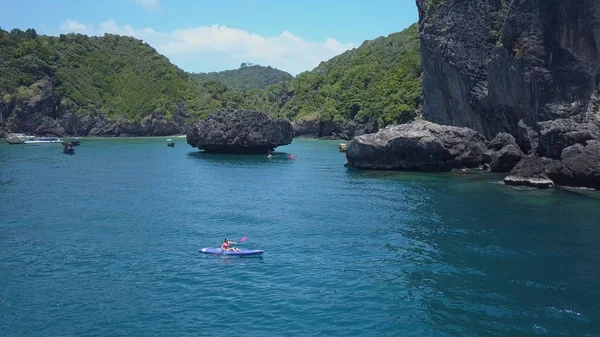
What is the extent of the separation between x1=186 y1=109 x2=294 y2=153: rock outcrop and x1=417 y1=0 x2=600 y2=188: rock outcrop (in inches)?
1251

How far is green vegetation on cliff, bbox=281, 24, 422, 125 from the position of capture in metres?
141

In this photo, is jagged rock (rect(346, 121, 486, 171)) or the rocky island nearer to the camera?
the rocky island

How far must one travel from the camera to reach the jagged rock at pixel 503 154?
218 ft

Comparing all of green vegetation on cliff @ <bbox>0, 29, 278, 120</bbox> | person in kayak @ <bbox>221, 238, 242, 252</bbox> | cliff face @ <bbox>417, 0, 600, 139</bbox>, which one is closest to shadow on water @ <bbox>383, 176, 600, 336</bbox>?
person in kayak @ <bbox>221, 238, 242, 252</bbox>

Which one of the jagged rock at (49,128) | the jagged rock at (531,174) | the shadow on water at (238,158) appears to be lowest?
the shadow on water at (238,158)

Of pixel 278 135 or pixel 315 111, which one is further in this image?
pixel 315 111

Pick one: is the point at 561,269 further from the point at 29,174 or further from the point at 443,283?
the point at 29,174

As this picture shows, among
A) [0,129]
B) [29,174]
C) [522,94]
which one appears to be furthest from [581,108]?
[0,129]

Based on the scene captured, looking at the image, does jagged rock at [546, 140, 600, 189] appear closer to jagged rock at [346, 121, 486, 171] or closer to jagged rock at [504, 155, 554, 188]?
jagged rock at [504, 155, 554, 188]

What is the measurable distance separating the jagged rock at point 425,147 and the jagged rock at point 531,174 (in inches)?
441

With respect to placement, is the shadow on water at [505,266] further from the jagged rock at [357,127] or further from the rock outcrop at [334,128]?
the rock outcrop at [334,128]

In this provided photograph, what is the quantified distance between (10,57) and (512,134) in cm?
15654

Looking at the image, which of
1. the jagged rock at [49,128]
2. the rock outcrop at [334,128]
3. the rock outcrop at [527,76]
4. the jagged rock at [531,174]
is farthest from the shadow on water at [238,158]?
the jagged rock at [49,128]

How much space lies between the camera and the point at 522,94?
217 ft
